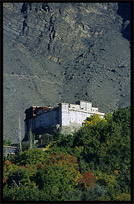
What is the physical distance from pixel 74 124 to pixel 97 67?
3568 inches

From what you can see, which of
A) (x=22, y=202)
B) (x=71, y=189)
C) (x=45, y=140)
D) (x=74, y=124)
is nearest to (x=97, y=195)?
(x=71, y=189)

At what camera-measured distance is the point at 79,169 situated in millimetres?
72438

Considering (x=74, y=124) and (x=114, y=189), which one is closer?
(x=114, y=189)

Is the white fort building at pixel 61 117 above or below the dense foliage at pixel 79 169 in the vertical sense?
above

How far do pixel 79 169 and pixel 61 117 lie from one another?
1216 inches

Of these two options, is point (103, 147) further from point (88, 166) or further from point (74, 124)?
point (74, 124)

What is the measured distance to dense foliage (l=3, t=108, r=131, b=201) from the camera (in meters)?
62.2

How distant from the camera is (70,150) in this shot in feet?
255

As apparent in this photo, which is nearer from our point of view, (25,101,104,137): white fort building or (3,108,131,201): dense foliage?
(3,108,131,201): dense foliage

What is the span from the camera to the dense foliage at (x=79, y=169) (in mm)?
62188

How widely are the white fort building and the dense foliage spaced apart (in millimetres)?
17324

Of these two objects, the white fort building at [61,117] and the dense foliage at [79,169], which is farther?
the white fort building at [61,117]

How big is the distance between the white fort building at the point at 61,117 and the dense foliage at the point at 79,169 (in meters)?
17.3

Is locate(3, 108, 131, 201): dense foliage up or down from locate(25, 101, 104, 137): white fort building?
down
